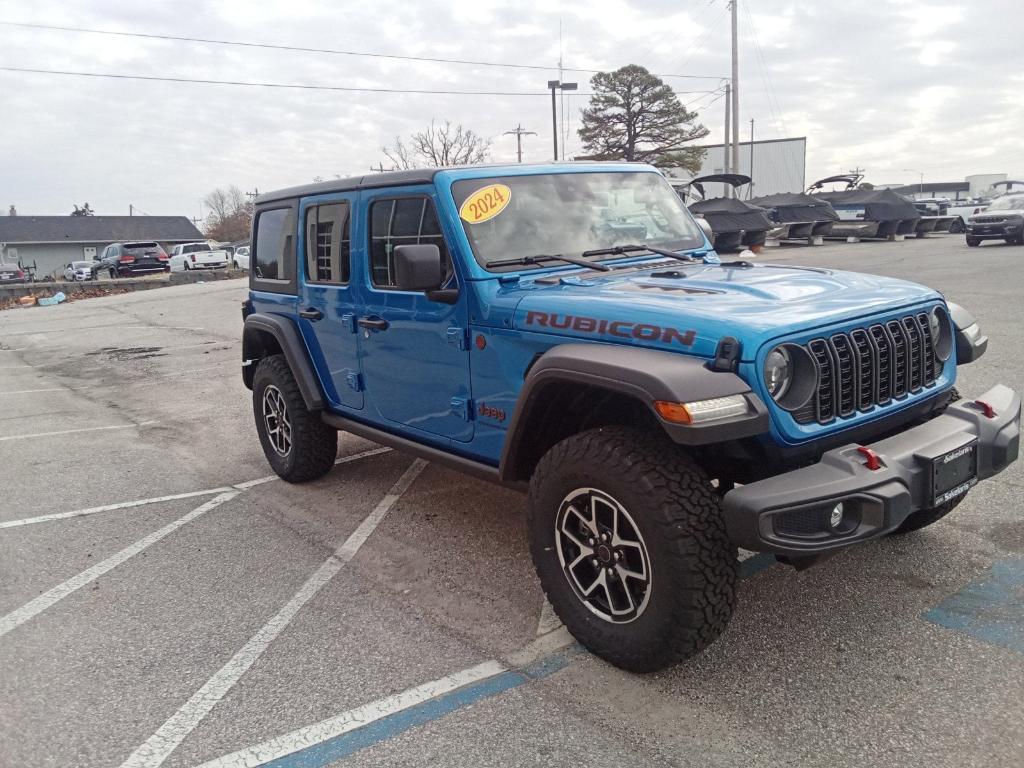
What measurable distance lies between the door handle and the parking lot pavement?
118 cm

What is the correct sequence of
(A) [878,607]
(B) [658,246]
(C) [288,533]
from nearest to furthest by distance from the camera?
(A) [878,607], (B) [658,246], (C) [288,533]

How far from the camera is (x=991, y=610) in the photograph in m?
3.29

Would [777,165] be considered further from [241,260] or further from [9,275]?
[9,275]

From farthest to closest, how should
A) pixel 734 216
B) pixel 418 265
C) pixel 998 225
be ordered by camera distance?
1. pixel 734 216
2. pixel 998 225
3. pixel 418 265

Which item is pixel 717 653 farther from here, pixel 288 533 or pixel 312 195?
pixel 312 195

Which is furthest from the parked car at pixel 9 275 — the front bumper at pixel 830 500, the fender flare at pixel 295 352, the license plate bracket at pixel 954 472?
the license plate bracket at pixel 954 472

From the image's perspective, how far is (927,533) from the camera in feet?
13.4

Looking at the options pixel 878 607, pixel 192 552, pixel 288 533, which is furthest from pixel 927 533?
pixel 192 552

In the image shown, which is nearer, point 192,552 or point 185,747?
point 185,747

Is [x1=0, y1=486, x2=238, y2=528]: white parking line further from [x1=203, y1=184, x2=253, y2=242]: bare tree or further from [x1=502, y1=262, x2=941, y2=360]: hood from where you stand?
[x1=203, y1=184, x2=253, y2=242]: bare tree

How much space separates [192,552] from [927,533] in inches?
153

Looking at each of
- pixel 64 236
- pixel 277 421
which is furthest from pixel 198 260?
pixel 64 236

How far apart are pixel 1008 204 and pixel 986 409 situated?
80.5ft

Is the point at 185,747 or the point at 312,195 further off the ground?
the point at 312,195
